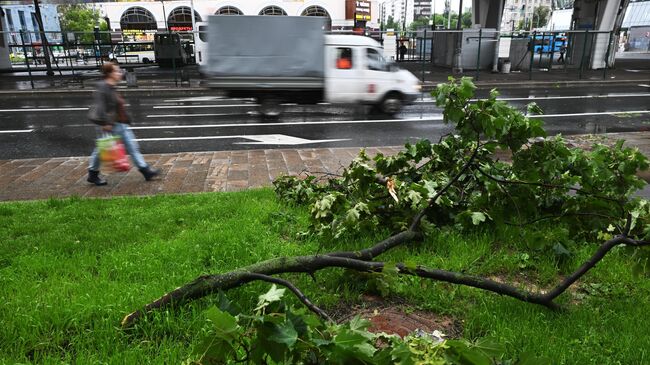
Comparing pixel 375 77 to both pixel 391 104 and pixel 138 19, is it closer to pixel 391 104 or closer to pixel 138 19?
pixel 391 104

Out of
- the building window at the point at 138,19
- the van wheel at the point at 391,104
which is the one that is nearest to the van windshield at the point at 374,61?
the van wheel at the point at 391,104

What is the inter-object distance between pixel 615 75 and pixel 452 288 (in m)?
25.6

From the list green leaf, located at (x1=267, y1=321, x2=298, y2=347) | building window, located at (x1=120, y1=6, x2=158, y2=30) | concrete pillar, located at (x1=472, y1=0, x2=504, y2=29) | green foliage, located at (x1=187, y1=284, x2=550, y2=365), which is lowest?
green foliage, located at (x1=187, y1=284, x2=550, y2=365)

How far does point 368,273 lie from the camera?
3.26 meters

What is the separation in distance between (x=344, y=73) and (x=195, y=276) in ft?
36.5

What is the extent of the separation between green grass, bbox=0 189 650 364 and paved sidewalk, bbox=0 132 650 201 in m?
1.60

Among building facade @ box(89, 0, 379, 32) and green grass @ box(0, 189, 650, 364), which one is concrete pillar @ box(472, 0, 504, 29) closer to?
building facade @ box(89, 0, 379, 32)

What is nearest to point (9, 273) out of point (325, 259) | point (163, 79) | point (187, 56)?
point (325, 259)

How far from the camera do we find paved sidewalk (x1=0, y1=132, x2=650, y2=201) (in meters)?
6.84

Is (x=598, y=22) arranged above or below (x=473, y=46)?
above

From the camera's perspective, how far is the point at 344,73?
1388 centimetres

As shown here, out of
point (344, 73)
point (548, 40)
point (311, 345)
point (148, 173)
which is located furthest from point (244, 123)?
point (548, 40)

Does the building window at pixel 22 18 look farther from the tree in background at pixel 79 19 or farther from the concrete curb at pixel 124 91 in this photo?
the concrete curb at pixel 124 91

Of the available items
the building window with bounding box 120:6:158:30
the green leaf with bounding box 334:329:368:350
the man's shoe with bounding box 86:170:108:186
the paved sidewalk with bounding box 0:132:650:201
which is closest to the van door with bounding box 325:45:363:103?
the paved sidewalk with bounding box 0:132:650:201
